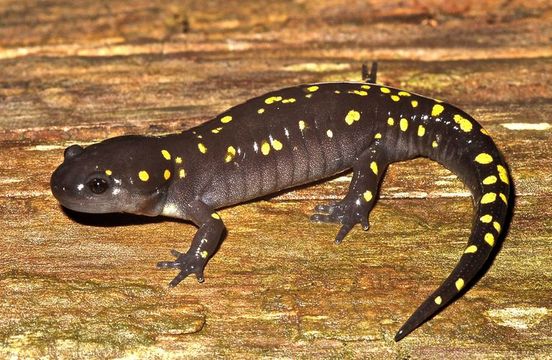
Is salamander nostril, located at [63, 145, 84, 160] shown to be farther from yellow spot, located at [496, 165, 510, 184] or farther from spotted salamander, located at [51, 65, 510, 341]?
yellow spot, located at [496, 165, 510, 184]

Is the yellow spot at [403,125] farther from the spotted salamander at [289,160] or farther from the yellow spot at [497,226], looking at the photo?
the yellow spot at [497,226]

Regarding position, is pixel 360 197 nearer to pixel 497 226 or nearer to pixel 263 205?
pixel 263 205

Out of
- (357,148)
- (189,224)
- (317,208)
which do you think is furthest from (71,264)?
(357,148)

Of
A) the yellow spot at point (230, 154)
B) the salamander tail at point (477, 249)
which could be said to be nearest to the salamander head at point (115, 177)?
the yellow spot at point (230, 154)

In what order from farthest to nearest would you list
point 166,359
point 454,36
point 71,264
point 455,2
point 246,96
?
1. point 455,2
2. point 454,36
3. point 246,96
4. point 71,264
5. point 166,359

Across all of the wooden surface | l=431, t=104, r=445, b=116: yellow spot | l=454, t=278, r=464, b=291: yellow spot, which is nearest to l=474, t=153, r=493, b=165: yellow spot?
the wooden surface

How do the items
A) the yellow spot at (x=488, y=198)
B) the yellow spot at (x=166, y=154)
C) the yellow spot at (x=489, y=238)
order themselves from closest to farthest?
the yellow spot at (x=489, y=238) → the yellow spot at (x=488, y=198) → the yellow spot at (x=166, y=154)

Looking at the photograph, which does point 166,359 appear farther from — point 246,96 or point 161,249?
point 246,96
